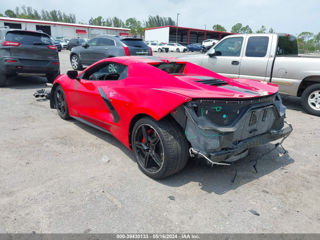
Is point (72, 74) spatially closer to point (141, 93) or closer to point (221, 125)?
point (141, 93)

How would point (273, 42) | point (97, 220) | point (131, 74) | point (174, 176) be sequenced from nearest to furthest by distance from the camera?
point (97, 220)
point (174, 176)
point (131, 74)
point (273, 42)

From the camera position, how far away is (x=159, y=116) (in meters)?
2.74

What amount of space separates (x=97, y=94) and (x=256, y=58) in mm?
4561

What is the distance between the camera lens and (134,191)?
2789 mm

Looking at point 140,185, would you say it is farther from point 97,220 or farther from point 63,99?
point 63,99

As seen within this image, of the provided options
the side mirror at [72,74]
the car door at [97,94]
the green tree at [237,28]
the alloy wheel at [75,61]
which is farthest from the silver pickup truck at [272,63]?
the green tree at [237,28]

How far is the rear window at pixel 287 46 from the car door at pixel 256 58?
1.11 ft

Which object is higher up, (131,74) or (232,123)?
(131,74)

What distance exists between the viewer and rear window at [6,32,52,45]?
25.0ft

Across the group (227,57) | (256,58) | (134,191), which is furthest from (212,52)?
(134,191)

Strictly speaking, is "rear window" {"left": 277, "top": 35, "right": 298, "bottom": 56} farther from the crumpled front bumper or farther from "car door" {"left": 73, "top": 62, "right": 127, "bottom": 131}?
"car door" {"left": 73, "top": 62, "right": 127, "bottom": 131}

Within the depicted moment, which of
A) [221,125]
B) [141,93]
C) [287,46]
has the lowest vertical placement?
[221,125]

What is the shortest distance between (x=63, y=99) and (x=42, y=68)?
3712 millimetres

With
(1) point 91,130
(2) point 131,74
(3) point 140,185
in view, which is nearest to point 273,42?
(2) point 131,74
